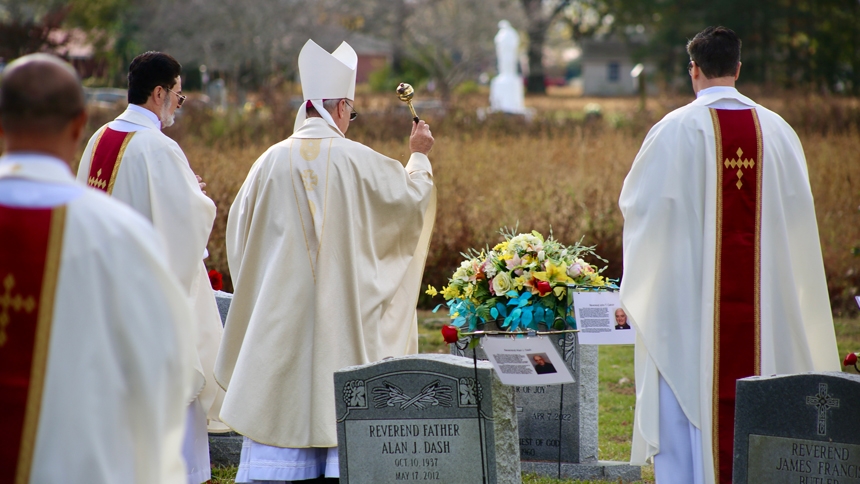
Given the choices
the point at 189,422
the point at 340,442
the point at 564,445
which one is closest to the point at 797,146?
the point at 564,445

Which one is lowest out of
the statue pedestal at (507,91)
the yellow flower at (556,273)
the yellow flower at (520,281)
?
the yellow flower at (520,281)

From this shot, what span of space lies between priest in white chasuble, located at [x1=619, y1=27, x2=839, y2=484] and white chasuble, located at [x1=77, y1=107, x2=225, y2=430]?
2.12 metres

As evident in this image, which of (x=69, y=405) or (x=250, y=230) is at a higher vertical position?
(x=250, y=230)

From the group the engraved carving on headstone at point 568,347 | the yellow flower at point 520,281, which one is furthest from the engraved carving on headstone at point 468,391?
the engraved carving on headstone at point 568,347

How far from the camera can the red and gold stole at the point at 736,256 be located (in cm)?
442

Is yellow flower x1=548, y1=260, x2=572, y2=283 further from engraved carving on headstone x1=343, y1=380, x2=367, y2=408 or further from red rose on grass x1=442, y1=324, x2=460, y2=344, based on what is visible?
engraved carving on headstone x1=343, y1=380, x2=367, y2=408

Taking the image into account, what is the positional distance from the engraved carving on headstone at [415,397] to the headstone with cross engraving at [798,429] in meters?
1.24

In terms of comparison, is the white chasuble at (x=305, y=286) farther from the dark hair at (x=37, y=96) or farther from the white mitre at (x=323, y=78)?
the dark hair at (x=37, y=96)

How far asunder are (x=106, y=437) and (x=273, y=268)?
8.70 ft

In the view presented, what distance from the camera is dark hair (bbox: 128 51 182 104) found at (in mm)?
4941

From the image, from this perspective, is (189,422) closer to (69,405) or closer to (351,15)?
(69,405)

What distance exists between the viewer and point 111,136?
496cm

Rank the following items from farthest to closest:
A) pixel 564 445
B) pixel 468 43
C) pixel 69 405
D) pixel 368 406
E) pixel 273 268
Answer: pixel 468 43 < pixel 564 445 < pixel 273 268 < pixel 368 406 < pixel 69 405

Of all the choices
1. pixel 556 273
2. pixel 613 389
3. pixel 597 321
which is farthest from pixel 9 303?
pixel 613 389
